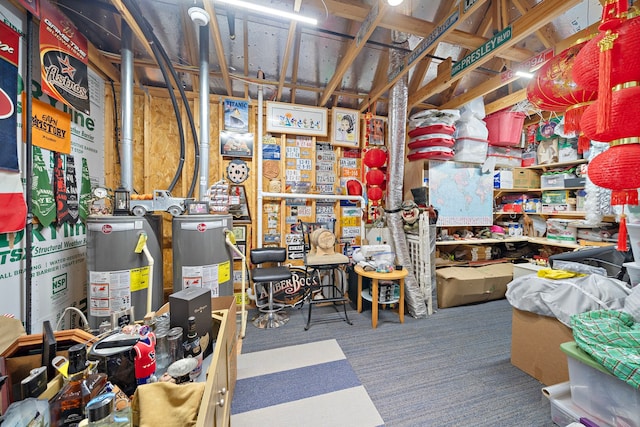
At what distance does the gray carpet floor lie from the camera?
1.66 m

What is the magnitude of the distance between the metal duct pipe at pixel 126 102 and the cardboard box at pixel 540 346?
3.81m

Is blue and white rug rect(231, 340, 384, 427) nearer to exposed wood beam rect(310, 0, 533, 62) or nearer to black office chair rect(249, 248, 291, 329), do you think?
black office chair rect(249, 248, 291, 329)

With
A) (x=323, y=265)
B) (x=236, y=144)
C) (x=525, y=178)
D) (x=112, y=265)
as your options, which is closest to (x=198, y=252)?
(x=112, y=265)

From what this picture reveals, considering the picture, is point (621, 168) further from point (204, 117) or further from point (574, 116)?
point (204, 117)

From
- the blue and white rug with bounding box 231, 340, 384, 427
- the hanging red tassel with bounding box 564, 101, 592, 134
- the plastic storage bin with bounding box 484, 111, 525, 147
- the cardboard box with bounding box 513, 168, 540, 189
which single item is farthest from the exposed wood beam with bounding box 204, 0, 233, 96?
the cardboard box with bounding box 513, 168, 540, 189

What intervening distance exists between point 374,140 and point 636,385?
3.33 meters

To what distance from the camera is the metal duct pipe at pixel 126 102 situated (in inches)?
93.9

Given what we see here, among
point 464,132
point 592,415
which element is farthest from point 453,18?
point 592,415

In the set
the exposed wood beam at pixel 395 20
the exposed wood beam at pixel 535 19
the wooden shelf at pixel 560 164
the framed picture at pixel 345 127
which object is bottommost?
the wooden shelf at pixel 560 164

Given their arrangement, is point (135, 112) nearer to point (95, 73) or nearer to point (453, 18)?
point (95, 73)

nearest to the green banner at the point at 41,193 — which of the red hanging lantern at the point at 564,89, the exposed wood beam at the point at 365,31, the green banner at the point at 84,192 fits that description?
the green banner at the point at 84,192

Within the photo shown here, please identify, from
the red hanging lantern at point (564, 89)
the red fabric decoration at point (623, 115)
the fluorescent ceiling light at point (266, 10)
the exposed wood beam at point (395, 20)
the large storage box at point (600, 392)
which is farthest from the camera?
the exposed wood beam at point (395, 20)

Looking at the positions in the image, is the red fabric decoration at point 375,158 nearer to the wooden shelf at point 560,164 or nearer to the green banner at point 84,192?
the wooden shelf at point 560,164

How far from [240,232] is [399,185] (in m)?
2.24
